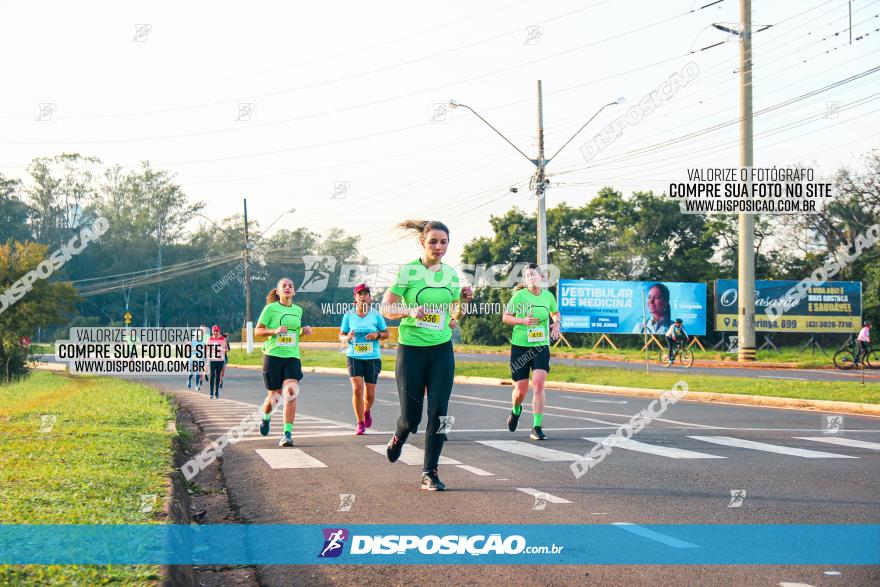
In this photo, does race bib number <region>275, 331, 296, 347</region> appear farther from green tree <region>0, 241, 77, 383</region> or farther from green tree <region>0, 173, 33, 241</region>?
green tree <region>0, 173, 33, 241</region>

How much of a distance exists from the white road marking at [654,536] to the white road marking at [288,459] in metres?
4.05

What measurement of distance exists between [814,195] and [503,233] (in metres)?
21.2

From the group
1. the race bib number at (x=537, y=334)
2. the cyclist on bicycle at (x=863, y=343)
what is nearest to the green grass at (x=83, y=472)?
the race bib number at (x=537, y=334)

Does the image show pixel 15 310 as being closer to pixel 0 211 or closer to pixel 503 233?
pixel 503 233

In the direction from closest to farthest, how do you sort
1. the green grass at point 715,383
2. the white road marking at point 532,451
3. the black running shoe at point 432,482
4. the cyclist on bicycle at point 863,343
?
the black running shoe at point 432,482, the white road marking at point 532,451, the green grass at point 715,383, the cyclist on bicycle at point 863,343

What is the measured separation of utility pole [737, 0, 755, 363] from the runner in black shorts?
21.6 meters

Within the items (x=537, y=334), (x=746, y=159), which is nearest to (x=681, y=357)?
(x=746, y=159)

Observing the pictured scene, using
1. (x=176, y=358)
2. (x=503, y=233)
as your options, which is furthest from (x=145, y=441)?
(x=503, y=233)

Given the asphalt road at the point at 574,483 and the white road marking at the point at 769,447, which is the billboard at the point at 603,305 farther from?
the white road marking at the point at 769,447

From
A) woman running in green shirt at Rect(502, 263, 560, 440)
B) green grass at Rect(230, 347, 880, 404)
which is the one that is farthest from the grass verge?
woman running in green shirt at Rect(502, 263, 560, 440)

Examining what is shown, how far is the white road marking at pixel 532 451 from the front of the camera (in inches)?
396

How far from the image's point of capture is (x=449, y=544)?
235 inches

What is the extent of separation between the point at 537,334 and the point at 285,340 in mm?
3192

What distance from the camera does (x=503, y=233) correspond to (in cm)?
6288
